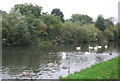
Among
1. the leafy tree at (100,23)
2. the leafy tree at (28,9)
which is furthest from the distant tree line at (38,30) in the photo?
the leafy tree at (100,23)

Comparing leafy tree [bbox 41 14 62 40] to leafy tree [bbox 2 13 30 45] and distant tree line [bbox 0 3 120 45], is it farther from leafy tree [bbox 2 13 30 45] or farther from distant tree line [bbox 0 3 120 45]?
leafy tree [bbox 2 13 30 45]

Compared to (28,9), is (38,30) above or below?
below

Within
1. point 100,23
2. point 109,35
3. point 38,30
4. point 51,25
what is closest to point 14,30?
Answer: point 38,30

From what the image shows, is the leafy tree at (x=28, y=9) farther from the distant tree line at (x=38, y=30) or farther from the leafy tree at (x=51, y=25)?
the leafy tree at (x=51, y=25)

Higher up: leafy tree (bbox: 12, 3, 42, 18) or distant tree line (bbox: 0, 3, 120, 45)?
leafy tree (bbox: 12, 3, 42, 18)

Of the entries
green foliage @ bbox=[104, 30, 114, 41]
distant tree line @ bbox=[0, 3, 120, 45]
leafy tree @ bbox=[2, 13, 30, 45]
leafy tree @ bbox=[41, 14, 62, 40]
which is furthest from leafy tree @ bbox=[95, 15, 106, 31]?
leafy tree @ bbox=[2, 13, 30, 45]

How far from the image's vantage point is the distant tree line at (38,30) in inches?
2197

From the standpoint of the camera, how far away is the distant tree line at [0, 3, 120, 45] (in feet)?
183

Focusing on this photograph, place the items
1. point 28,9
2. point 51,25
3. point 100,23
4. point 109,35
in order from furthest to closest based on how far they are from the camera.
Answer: point 100,23, point 109,35, point 51,25, point 28,9

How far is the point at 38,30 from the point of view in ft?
233

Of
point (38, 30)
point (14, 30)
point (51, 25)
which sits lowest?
point (14, 30)

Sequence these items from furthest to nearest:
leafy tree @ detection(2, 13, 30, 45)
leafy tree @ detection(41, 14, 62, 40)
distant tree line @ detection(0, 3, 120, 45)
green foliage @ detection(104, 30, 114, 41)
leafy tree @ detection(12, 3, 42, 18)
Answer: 1. green foliage @ detection(104, 30, 114, 41)
2. leafy tree @ detection(41, 14, 62, 40)
3. leafy tree @ detection(12, 3, 42, 18)
4. distant tree line @ detection(0, 3, 120, 45)
5. leafy tree @ detection(2, 13, 30, 45)

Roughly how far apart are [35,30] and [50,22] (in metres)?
11.3

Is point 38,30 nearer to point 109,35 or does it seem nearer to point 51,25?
point 51,25
